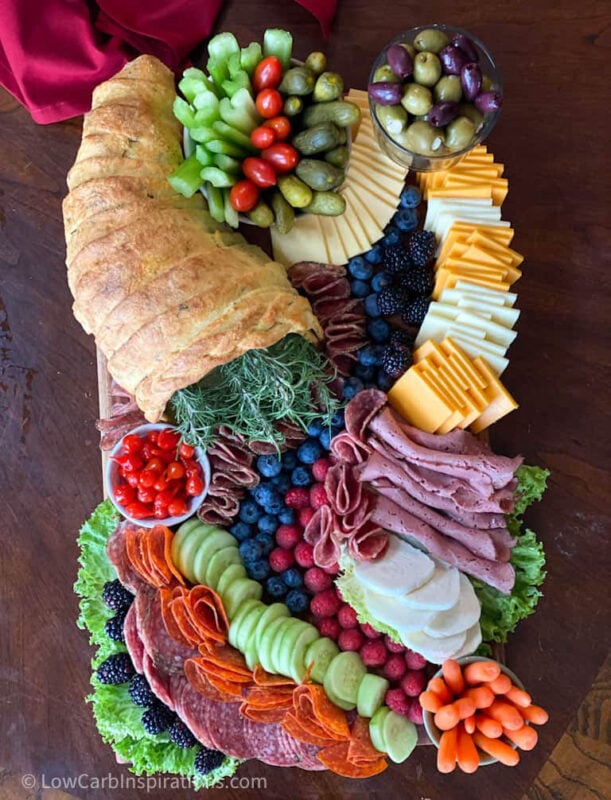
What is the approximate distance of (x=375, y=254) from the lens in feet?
5.30

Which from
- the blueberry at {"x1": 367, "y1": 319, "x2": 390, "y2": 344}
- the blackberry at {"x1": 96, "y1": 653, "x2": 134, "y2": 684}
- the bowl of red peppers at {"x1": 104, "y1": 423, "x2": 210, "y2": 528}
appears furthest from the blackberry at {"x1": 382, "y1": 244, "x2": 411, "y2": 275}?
the blackberry at {"x1": 96, "y1": 653, "x2": 134, "y2": 684}

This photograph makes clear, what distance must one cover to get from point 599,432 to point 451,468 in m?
0.46

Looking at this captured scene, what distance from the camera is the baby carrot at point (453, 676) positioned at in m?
1.44

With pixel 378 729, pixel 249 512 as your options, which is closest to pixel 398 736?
pixel 378 729

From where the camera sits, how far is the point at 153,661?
1.53 m

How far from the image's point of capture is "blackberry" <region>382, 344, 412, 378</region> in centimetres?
155

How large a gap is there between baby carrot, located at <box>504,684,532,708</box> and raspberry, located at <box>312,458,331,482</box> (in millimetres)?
584

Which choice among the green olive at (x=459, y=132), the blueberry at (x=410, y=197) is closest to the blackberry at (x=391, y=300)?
the blueberry at (x=410, y=197)

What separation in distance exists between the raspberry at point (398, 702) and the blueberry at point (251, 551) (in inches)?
16.3

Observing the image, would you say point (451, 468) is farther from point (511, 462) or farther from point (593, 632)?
point (593, 632)

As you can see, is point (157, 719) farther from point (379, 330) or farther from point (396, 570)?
point (379, 330)

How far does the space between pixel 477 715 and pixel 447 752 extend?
10 cm

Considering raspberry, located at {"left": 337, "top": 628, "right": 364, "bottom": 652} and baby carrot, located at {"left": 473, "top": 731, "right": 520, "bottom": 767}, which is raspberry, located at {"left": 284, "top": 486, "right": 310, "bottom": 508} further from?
baby carrot, located at {"left": 473, "top": 731, "right": 520, "bottom": 767}

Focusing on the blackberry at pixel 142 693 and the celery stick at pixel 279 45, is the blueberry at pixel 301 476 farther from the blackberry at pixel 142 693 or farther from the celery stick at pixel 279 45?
the celery stick at pixel 279 45
